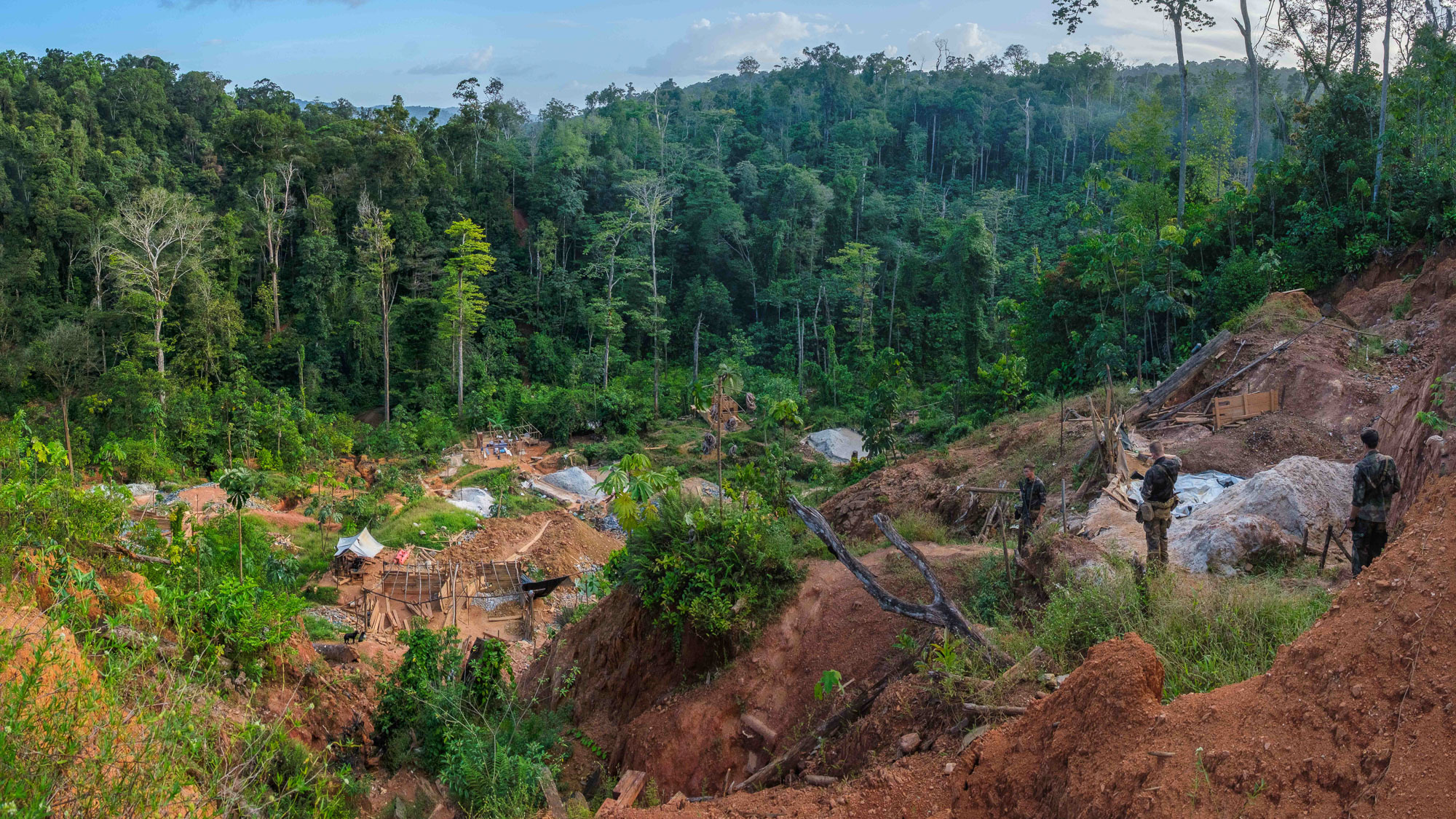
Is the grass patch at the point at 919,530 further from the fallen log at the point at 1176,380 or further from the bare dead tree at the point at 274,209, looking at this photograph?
the bare dead tree at the point at 274,209

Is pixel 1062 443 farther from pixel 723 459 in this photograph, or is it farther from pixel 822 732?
pixel 723 459

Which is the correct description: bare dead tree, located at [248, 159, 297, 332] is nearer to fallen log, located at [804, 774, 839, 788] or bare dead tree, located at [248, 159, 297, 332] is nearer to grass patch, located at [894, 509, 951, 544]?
grass patch, located at [894, 509, 951, 544]

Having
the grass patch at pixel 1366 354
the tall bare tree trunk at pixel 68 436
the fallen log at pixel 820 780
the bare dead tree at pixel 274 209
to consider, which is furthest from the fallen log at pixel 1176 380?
the bare dead tree at pixel 274 209

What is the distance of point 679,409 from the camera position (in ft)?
95.2

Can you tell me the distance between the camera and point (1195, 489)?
29.4 ft

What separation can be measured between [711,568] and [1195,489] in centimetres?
540

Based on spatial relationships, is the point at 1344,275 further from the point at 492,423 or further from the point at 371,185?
the point at 371,185

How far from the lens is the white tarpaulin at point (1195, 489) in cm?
840

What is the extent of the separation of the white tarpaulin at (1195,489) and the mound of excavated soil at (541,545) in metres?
8.75

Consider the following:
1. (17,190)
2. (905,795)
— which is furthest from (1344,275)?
(17,190)

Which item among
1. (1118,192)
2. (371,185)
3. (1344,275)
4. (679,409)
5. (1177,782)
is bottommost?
(679,409)

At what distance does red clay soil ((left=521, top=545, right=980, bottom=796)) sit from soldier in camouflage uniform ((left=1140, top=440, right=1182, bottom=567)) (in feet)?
5.06

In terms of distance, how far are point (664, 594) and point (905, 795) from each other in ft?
9.70

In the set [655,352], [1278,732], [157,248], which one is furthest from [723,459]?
[1278,732]
